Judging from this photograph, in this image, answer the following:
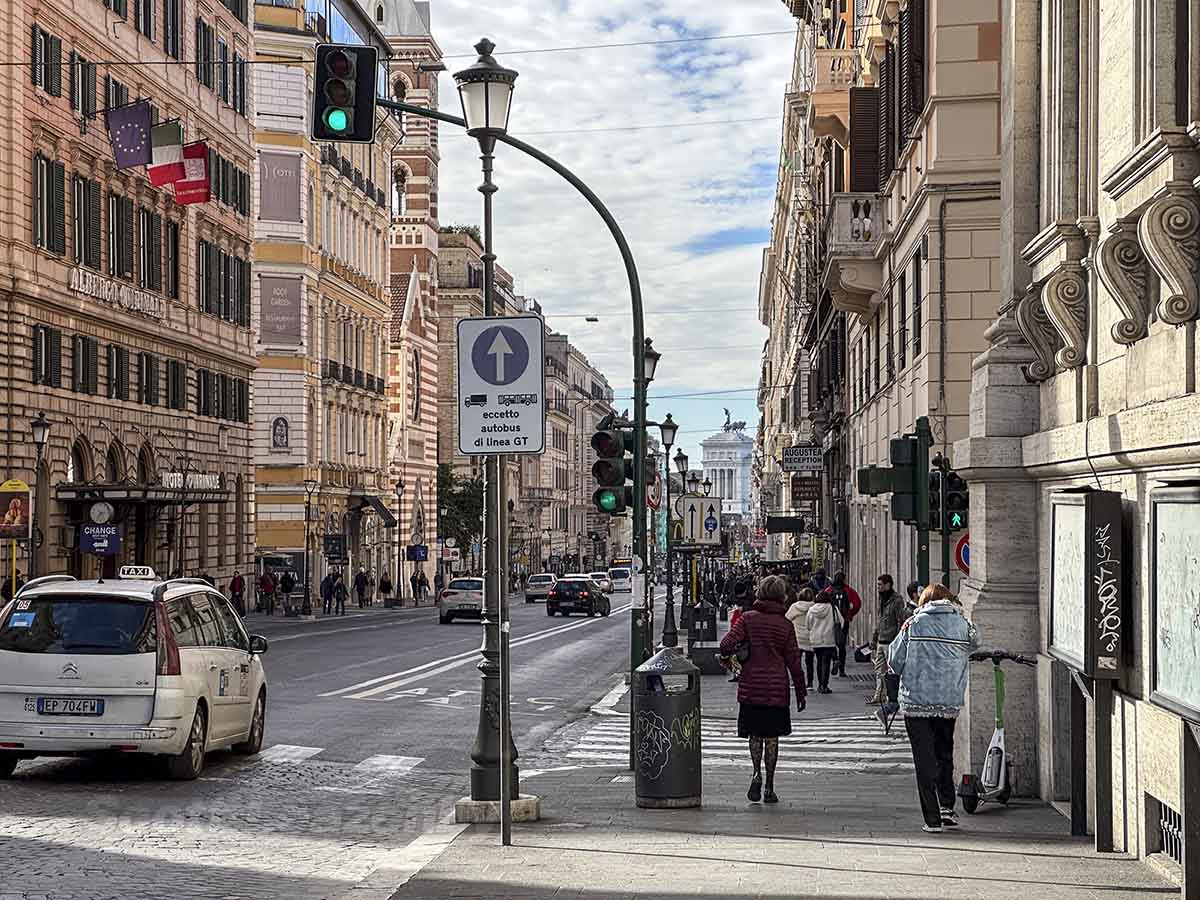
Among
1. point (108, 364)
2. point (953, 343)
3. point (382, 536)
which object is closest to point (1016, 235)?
point (953, 343)

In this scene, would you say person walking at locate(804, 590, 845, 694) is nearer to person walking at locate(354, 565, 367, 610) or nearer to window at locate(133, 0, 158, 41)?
window at locate(133, 0, 158, 41)

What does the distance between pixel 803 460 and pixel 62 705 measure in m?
35.7

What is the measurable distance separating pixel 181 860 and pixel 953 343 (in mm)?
15470

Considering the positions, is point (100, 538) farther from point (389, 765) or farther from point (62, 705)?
point (62, 705)

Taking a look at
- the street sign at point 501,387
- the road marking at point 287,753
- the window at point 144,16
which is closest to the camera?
the street sign at point 501,387

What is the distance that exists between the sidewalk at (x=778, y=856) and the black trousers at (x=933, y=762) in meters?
0.20

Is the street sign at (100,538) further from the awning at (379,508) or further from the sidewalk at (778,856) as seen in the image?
the awning at (379,508)

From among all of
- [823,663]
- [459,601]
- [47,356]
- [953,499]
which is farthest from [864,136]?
[459,601]

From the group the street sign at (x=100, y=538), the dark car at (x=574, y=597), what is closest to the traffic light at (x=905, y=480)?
the street sign at (x=100, y=538)

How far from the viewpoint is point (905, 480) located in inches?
666

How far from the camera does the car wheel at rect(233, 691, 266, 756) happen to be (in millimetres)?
17391

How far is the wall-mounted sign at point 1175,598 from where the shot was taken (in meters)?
8.45

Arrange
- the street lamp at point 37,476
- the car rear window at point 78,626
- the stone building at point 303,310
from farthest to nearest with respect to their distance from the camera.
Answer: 1. the stone building at point 303,310
2. the street lamp at point 37,476
3. the car rear window at point 78,626

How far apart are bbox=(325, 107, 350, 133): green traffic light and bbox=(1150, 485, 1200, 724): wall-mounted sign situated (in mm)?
7649
